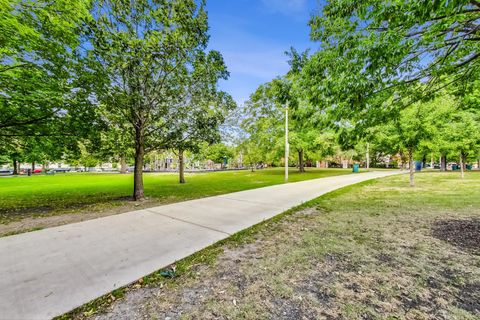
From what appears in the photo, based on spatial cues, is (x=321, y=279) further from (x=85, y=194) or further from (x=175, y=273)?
(x=85, y=194)

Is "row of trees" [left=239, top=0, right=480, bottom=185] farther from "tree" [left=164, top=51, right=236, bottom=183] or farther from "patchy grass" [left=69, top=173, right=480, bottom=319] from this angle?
"tree" [left=164, top=51, right=236, bottom=183]

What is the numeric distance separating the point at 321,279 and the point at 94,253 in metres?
3.55

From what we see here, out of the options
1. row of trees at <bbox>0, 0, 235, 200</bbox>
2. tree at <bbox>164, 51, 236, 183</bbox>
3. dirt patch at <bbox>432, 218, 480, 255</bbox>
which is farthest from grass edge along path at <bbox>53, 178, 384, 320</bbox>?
tree at <bbox>164, 51, 236, 183</bbox>

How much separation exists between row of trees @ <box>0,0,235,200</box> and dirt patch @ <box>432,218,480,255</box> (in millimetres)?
8110

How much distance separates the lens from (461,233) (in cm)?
423

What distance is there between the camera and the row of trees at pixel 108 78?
4.94m

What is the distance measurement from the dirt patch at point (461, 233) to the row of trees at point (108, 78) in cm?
811

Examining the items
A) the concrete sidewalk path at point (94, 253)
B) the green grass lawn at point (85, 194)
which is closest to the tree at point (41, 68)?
the green grass lawn at point (85, 194)

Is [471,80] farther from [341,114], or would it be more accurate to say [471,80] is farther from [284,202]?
[284,202]

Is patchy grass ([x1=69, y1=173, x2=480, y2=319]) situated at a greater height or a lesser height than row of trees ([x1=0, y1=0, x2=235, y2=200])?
lesser

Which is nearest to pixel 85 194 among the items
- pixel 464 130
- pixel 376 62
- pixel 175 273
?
pixel 175 273

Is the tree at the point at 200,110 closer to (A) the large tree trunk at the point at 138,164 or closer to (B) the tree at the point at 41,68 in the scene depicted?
(A) the large tree trunk at the point at 138,164

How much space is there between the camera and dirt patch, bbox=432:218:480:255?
3.67 meters

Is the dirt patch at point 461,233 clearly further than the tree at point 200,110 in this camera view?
No
